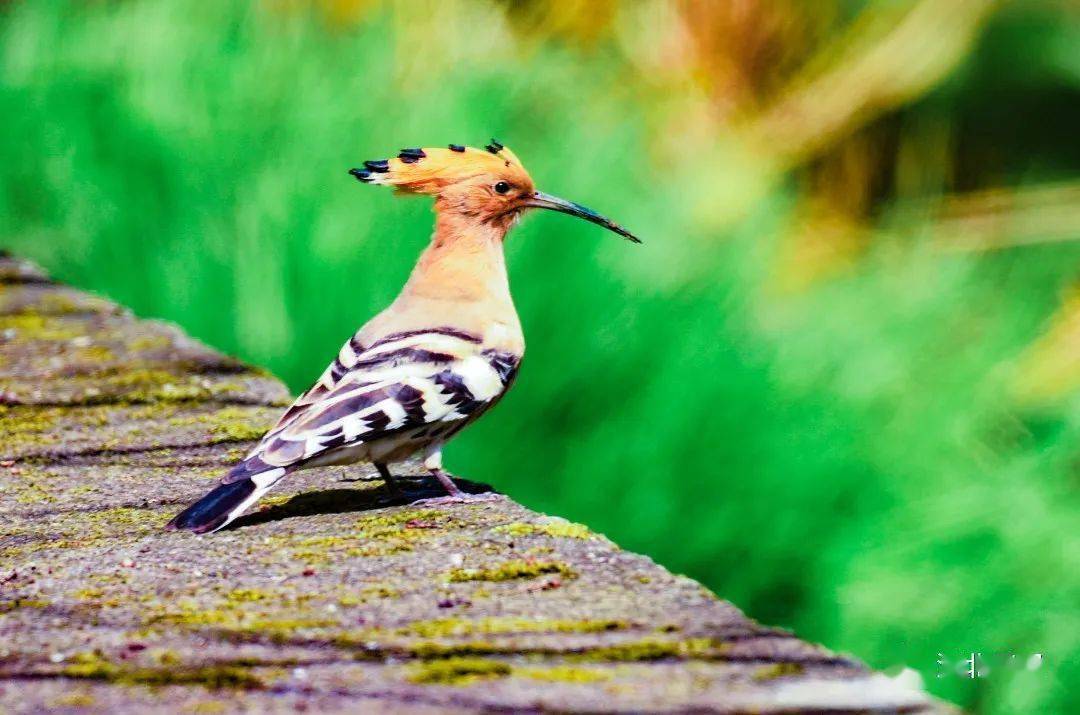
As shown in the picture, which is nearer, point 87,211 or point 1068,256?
point 87,211

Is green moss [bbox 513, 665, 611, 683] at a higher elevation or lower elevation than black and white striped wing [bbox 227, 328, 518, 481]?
lower

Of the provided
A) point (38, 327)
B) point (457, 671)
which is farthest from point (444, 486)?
point (38, 327)

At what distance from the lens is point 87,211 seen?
3.88 m

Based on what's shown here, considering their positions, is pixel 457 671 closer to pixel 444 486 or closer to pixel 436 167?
pixel 444 486

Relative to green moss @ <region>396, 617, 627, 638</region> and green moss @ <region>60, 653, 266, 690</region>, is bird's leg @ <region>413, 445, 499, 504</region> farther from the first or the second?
green moss @ <region>60, 653, 266, 690</region>

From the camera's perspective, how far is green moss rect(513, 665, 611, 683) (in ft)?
4.78

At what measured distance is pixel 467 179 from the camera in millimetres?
2828

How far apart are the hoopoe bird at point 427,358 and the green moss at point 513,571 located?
381 mm

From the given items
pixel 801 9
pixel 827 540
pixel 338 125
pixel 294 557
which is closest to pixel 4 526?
pixel 294 557

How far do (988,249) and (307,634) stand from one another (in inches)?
129

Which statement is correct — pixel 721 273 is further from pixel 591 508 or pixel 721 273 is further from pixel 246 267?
pixel 246 267

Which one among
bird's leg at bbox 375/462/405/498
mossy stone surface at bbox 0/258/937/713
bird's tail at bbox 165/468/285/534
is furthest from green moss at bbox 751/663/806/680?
bird's leg at bbox 375/462/405/498

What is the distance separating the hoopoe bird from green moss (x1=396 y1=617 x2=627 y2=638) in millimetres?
507

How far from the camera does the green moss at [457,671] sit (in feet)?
4.77
